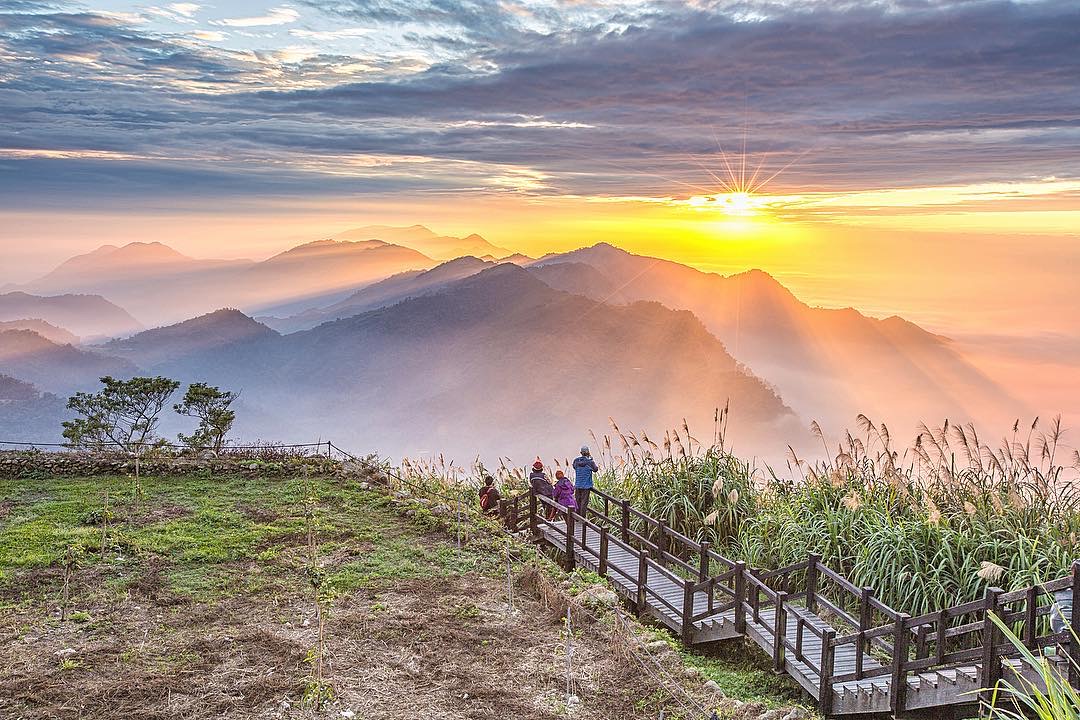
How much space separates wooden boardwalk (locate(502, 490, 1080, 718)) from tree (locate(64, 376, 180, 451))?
16.6m

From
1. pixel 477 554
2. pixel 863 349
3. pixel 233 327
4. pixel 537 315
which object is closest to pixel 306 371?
pixel 233 327

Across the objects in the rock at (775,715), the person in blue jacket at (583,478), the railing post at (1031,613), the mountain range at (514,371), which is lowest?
the mountain range at (514,371)

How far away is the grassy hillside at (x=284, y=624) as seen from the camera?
8688 mm

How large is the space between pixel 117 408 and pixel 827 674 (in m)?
22.5

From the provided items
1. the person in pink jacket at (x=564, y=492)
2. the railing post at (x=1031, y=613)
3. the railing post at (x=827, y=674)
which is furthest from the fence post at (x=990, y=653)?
the person in pink jacket at (x=564, y=492)

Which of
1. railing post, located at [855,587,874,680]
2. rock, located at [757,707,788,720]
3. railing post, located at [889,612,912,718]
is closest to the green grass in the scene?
rock, located at [757,707,788,720]

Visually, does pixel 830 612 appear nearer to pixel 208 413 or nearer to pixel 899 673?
pixel 899 673

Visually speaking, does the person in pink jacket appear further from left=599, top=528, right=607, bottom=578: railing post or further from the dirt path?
left=599, top=528, right=607, bottom=578: railing post

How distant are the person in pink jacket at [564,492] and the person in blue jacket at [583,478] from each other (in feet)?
0.52

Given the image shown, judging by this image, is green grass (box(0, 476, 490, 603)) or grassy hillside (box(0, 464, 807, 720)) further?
green grass (box(0, 476, 490, 603))

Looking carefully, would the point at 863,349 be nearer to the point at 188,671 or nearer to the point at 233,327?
the point at 233,327

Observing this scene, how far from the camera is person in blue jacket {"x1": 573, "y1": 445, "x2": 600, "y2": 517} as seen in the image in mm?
14672

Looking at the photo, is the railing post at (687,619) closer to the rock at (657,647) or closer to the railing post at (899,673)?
the rock at (657,647)

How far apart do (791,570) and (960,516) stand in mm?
2205
